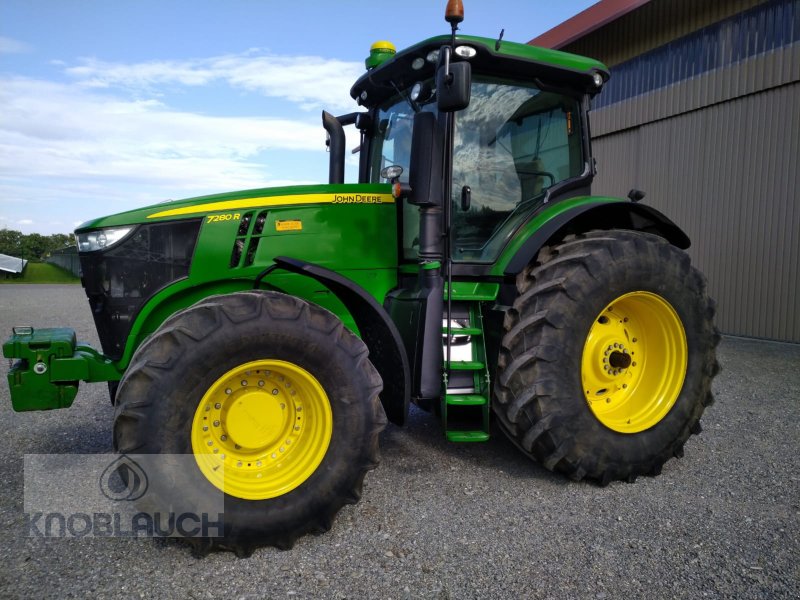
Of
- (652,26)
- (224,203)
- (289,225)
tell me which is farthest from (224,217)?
(652,26)

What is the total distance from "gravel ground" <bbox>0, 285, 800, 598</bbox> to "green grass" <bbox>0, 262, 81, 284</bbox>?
1007 inches

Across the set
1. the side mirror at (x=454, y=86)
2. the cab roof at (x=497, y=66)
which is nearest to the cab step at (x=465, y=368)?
the side mirror at (x=454, y=86)

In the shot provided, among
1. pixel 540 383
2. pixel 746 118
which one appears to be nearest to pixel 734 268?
pixel 746 118

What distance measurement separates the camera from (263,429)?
2.75 meters

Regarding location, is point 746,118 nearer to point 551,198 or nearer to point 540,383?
point 551,198

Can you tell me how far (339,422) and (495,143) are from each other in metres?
1.87

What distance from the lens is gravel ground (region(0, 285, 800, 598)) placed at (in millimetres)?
2344

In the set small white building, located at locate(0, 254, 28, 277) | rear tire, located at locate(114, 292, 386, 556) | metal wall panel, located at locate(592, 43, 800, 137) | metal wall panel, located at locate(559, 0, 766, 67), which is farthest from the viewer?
small white building, located at locate(0, 254, 28, 277)

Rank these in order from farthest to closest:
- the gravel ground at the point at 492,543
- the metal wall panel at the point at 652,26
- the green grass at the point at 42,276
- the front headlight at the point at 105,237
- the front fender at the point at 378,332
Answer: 1. the green grass at the point at 42,276
2. the metal wall panel at the point at 652,26
3. the front headlight at the point at 105,237
4. the front fender at the point at 378,332
5. the gravel ground at the point at 492,543

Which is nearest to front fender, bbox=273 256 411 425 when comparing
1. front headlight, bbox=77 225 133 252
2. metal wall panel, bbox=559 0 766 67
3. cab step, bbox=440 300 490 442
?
cab step, bbox=440 300 490 442

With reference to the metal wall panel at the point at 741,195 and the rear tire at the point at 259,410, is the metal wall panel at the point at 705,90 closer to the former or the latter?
the metal wall panel at the point at 741,195

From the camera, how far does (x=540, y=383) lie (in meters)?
3.12

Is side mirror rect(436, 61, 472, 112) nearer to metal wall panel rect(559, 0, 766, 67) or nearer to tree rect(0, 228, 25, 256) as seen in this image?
metal wall panel rect(559, 0, 766, 67)

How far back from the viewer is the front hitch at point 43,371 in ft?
9.37
